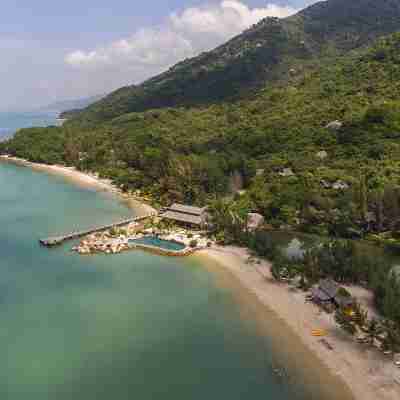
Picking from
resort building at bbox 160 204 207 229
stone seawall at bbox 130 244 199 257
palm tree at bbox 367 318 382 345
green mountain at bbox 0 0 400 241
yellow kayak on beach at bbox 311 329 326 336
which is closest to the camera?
palm tree at bbox 367 318 382 345

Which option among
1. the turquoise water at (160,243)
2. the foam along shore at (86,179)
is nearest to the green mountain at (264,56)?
the foam along shore at (86,179)

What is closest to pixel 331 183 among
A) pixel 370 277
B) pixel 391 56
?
pixel 370 277

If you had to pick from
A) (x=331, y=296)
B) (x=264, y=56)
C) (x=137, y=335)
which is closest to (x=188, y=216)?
(x=137, y=335)

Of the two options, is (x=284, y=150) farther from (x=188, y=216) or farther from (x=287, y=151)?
(x=188, y=216)

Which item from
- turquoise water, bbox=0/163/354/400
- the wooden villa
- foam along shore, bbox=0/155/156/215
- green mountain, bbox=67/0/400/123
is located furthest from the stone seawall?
green mountain, bbox=67/0/400/123

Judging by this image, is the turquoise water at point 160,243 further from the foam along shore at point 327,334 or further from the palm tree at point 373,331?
the palm tree at point 373,331

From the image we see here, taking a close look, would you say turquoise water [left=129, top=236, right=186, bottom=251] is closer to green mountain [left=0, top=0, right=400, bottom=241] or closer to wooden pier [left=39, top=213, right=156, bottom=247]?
wooden pier [left=39, top=213, right=156, bottom=247]
